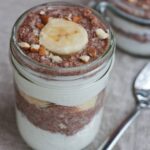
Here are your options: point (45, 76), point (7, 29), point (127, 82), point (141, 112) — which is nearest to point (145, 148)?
point (141, 112)

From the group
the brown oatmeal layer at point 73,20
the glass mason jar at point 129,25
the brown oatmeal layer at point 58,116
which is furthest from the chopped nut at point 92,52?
the glass mason jar at point 129,25

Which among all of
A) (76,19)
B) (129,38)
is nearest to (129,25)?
(129,38)

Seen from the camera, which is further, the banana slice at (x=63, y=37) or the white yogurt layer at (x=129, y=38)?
the white yogurt layer at (x=129, y=38)

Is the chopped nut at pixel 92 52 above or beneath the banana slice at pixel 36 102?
above

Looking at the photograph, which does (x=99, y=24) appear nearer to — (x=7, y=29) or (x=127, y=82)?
(x=127, y=82)

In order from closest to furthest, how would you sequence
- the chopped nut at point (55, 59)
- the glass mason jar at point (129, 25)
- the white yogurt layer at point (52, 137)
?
the chopped nut at point (55, 59) < the white yogurt layer at point (52, 137) < the glass mason jar at point (129, 25)

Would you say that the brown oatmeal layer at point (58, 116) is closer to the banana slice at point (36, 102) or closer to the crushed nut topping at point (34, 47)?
the banana slice at point (36, 102)
